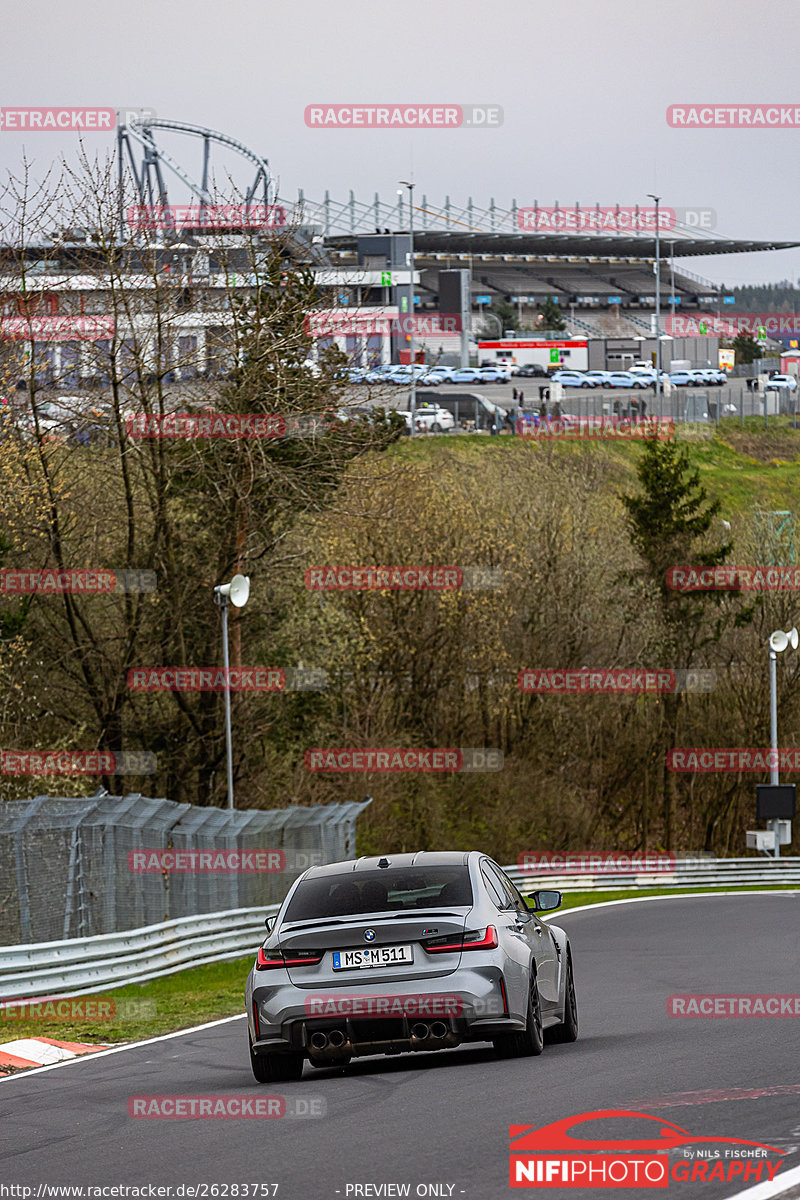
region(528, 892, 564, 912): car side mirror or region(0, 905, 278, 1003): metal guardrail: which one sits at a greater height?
region(528, 892, 564, 912): car side mirror

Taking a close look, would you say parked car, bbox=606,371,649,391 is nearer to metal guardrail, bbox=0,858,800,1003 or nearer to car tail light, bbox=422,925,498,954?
metal guardrail, bbox=0,858,800,1003

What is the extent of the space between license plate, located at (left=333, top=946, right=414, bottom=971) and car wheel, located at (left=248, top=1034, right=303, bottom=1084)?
720mm

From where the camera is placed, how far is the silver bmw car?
9.53 m

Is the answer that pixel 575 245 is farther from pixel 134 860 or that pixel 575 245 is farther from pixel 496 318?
pixel 134 860

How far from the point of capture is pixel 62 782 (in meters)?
30.0

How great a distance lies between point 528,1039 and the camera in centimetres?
1035

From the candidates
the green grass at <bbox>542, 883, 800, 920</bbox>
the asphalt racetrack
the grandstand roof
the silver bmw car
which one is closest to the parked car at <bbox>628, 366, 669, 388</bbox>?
the grandstand roof

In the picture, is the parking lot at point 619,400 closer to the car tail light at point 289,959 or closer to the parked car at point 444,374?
the parked car at point 444,374

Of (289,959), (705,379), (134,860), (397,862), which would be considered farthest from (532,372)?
(289,959)

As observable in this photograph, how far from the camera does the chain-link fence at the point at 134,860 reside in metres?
18.6

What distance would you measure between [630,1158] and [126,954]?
13.7m

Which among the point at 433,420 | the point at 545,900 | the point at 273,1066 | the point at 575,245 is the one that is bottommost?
the point at 273,1066

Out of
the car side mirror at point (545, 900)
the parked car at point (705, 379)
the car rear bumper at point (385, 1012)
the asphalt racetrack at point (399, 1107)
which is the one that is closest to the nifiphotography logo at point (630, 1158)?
the asphalt racetrack at point (399, 1107)

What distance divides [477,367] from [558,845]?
78.3 m
